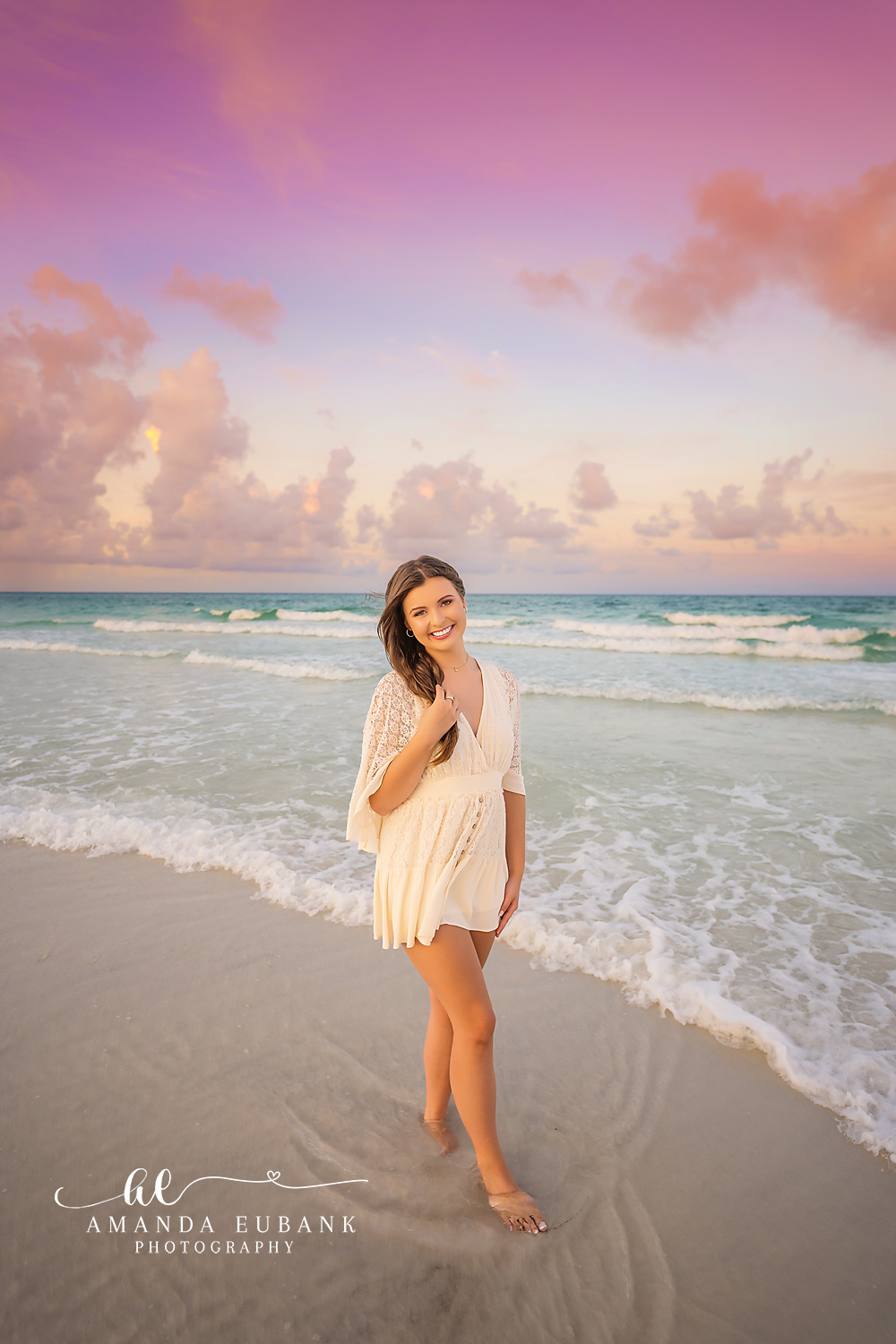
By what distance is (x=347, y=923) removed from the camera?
4.71 m

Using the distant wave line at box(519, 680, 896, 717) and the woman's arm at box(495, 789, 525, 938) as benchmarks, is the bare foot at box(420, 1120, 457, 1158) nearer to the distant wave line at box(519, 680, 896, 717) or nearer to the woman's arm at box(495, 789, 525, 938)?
the woman's arm at box(495, 789, 525, 938)

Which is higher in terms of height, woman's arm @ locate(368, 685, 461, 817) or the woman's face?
the woman's face

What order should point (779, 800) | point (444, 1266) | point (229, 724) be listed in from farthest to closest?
A: point (229, 724), point (779, 800), point (444, 1266)

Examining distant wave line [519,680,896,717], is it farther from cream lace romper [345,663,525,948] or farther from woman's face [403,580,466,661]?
woman's face [403,580,466,661]

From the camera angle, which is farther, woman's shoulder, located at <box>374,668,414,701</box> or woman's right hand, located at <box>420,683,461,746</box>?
woman's shoulder, located at <box>374,668,414,701</box>

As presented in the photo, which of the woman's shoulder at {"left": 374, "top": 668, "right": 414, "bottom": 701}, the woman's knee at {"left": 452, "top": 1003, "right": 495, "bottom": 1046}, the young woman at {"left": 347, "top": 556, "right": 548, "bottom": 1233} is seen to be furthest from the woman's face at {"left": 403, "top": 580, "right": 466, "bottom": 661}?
the woman's knee at {"left": 452, "top": 1003, "right": 495, "bottom": 1046}

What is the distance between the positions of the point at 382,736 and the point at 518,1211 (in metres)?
1.98

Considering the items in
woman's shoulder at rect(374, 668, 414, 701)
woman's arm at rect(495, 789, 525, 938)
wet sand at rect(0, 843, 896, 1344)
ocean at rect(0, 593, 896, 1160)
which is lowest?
wet sand at rect(0, 843, 896, 1344)

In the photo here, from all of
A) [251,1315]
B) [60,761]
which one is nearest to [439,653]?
[251,1315]

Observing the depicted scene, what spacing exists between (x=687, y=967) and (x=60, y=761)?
310 inches

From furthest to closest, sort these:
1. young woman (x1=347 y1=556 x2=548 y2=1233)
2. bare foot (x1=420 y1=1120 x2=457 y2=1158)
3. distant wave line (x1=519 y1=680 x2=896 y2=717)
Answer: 1. distant wave line (x1=519 y1=680 x2=896 y2=717)
2. bare foot (x1=420 y1=1120 x2=457 y2=1158)
3. young woman (x1=347 y1=556 x2=548 y2=1233)

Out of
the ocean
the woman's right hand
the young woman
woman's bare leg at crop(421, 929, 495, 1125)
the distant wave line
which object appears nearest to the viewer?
the woman's right hand

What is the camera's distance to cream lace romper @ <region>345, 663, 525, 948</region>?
7.48 feet

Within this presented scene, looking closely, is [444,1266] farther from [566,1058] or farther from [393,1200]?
[566,1058]
